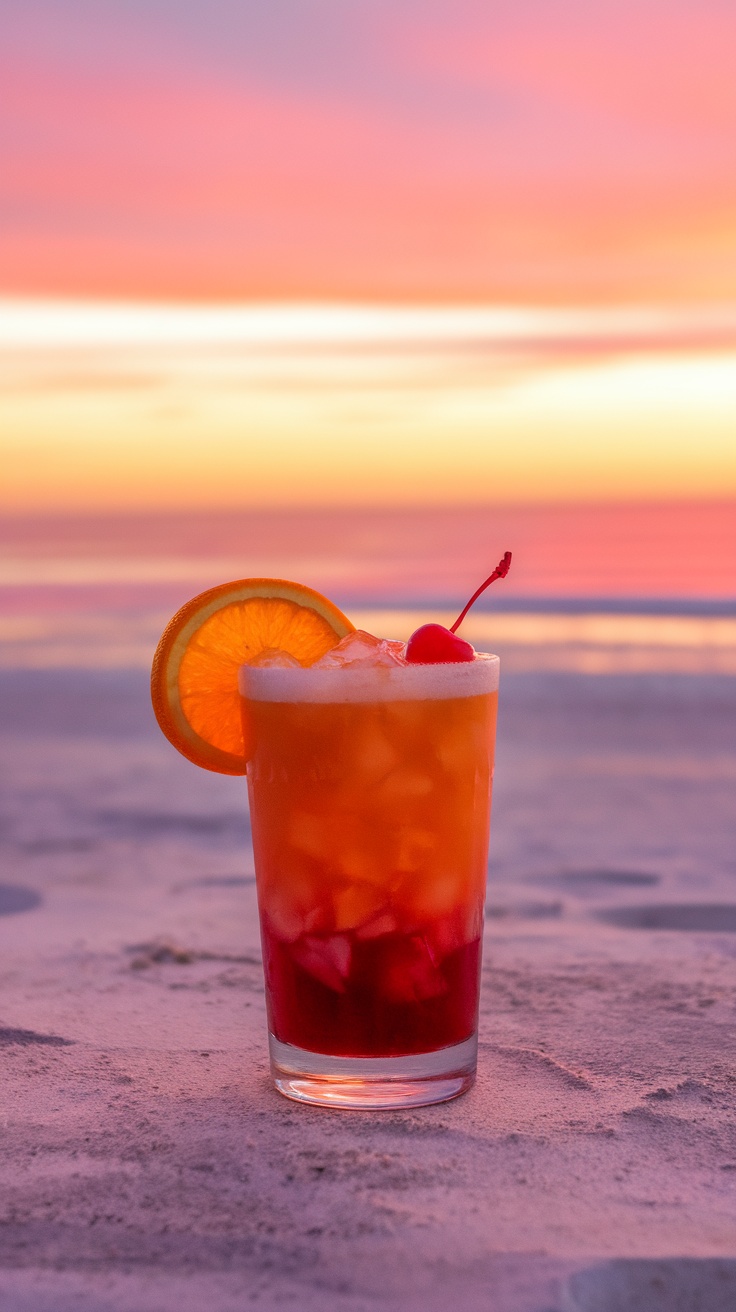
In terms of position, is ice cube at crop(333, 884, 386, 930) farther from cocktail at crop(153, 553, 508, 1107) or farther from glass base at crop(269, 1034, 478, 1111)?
glass base at crop(269, 1034, 478, 1111)

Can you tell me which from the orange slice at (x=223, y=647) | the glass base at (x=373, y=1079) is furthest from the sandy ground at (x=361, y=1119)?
the orange slice at (x=223, y=647)

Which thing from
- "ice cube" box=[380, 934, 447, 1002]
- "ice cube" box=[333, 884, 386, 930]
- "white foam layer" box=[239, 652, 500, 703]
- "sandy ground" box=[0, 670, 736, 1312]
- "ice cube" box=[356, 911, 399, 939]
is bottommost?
"sandy ground" box=[0, 670, 736, 1312]

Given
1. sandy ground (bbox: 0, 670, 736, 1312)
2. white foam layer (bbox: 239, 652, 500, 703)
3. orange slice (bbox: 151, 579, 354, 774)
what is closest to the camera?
sandy ground (bbox: 0, 670, 736, 1312)

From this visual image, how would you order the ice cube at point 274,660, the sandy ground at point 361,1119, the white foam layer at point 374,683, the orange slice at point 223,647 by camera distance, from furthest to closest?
the orange slice at point 223,647 < the ice cube at point 274,660 < the white foam layer at point 374,683 < the sandy ground at point 361,1119

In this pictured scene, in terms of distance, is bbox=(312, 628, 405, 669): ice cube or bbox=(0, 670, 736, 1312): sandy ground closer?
bbox=(0, 670, 736, 1312): sandy ground

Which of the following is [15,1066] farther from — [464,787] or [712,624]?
[712,624]

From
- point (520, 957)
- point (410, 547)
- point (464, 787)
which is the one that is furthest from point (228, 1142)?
point (410, 547)

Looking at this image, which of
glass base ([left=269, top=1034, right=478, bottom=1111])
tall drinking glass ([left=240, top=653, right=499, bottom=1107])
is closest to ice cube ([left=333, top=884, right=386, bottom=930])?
tall drinking glass ([left=240, top=653, right=499, bottom=1107])

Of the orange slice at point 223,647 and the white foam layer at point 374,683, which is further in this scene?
the orange slice at point 223,647

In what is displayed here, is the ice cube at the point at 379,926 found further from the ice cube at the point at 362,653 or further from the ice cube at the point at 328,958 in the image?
the ice cube at the point at 362,653
